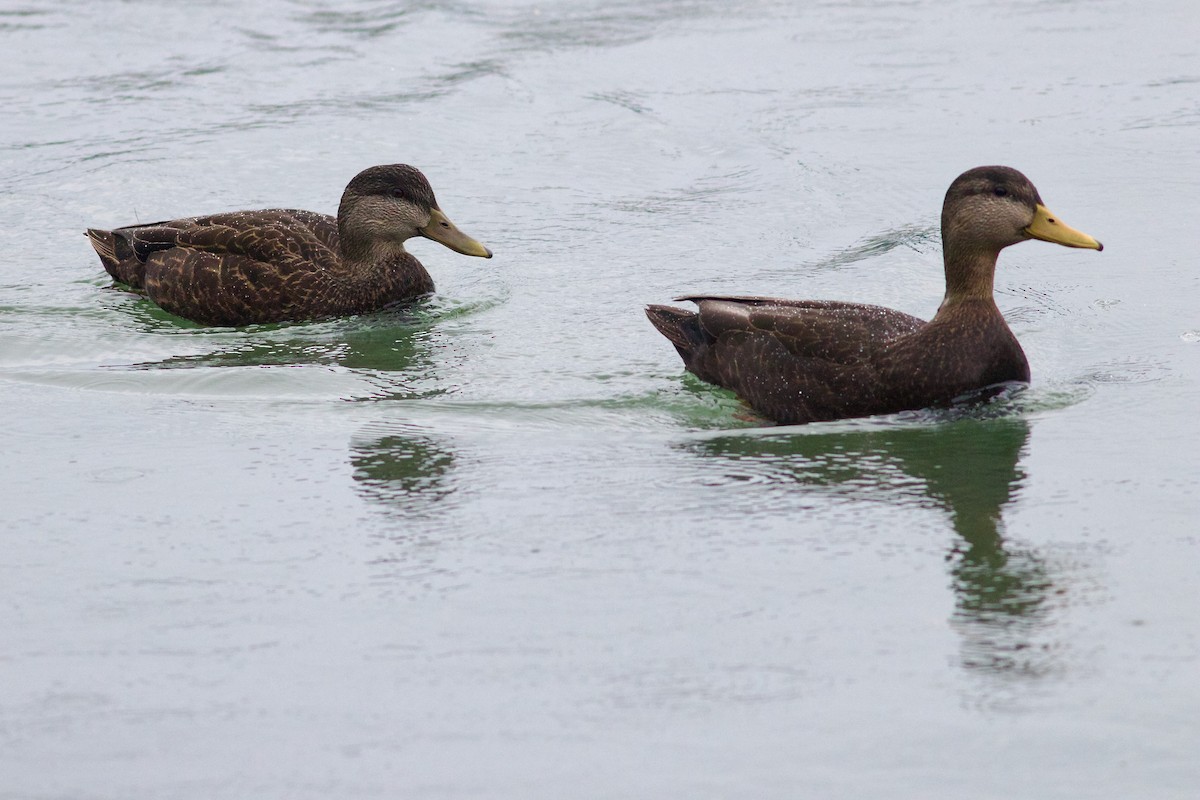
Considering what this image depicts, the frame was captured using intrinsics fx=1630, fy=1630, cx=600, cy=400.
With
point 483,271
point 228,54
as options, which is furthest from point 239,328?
point 228,54

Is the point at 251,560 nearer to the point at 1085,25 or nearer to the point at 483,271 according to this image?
the point at 483,271

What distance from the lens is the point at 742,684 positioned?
14.6ft

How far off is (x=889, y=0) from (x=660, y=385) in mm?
10233

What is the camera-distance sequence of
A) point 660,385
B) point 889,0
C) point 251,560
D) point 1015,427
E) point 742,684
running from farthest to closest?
point 889,0
point 660,385
point 1015,427
point 251,560
point 742,684

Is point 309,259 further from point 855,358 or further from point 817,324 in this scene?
point 855,358

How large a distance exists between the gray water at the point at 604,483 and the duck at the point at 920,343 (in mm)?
155

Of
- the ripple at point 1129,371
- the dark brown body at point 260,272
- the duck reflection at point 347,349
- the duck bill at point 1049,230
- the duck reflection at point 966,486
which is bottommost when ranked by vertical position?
the duck reflection at point 966,486

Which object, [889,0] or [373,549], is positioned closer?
[373,549]

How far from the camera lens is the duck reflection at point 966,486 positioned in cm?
473

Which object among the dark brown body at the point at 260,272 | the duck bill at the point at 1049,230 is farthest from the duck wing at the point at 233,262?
the duck bill at the point at 1049,230

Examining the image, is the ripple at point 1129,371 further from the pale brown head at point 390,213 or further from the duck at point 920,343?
the pale brown head at point 390,213

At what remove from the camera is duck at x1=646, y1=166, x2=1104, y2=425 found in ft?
22.7

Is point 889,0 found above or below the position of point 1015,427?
above

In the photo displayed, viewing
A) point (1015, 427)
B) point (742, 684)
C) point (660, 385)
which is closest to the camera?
point (742, 684)
